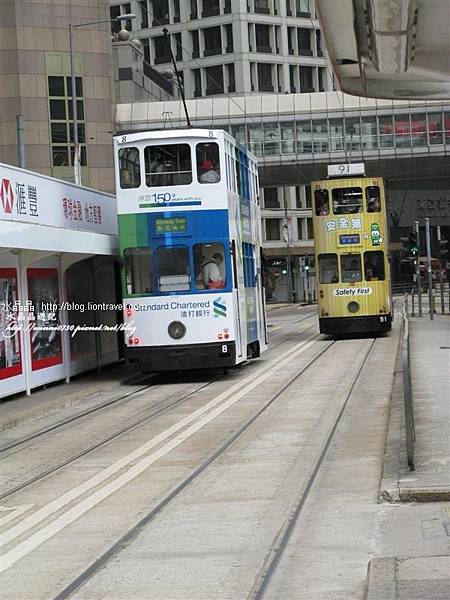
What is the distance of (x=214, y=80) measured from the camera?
97500 millimetres

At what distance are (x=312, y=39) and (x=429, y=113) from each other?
43148 millimetres

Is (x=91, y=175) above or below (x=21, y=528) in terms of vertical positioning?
above

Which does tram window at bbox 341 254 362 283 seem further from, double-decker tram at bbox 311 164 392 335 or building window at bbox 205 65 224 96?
building window at bbox 205 65 224 96

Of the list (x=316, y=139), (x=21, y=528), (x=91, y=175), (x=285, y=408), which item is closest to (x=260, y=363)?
(x=285, y=408)

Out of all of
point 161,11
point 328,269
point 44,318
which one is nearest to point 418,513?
point 44,318

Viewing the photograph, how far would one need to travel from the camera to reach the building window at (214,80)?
9769 centimetres

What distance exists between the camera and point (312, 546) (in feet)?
25.9

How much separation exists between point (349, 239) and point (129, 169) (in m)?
12.8

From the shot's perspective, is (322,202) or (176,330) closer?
(176,330)

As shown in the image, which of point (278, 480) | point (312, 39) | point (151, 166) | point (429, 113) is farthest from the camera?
point (312, 39)

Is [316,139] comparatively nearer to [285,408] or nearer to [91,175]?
[91,175]

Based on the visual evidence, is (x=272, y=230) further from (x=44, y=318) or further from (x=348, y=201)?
(x=44, y=318)

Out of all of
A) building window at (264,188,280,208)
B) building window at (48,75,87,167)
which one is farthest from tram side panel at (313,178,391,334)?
building window at (264,188,280,208)

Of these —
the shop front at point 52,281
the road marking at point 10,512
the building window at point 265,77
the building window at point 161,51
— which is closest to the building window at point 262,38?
the building window at point 265,77
